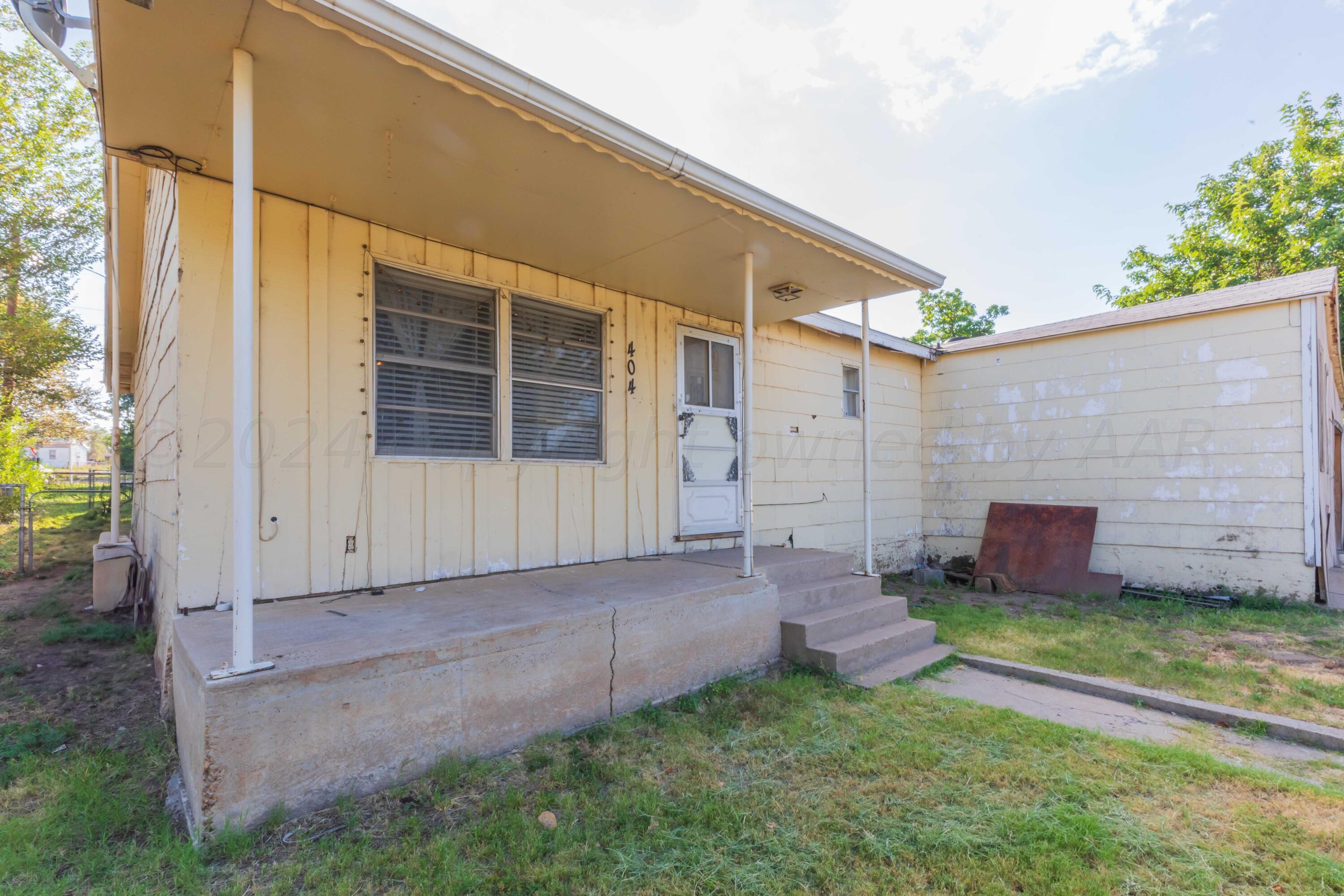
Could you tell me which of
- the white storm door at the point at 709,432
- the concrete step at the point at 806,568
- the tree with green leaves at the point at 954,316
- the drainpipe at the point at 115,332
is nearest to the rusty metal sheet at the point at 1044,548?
the concrete step at the point at 806,568


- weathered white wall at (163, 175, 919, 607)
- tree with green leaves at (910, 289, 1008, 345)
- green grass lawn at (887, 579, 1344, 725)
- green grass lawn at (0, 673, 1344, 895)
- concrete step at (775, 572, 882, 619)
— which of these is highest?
tree with green leaves at (910, 289, 1008, 345)

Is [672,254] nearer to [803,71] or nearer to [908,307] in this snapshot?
[803,71]

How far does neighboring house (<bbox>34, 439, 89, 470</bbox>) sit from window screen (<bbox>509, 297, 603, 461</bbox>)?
39.5 metres

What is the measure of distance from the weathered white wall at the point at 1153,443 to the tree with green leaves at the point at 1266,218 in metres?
9.16

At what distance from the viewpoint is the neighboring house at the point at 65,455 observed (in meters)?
33.8

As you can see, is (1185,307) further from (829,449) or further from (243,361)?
(243,361)

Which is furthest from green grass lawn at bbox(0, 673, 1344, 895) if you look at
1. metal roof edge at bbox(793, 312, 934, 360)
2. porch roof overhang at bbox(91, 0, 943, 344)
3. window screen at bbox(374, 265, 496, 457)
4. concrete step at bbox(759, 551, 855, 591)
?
metal roof edge at bbox(793, 312, 934, 360)

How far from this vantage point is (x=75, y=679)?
345cm

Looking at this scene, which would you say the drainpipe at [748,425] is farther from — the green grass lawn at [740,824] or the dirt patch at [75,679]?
the dirt patch at [75,679]

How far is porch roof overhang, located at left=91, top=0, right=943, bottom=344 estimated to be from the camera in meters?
2.02

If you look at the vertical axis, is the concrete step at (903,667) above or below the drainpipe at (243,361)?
below

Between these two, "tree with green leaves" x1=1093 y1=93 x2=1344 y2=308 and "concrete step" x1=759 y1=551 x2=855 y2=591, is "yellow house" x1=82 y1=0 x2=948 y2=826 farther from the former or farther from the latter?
"tree with green leaves" x1=1093 y1=93 x2=1344 y2=308

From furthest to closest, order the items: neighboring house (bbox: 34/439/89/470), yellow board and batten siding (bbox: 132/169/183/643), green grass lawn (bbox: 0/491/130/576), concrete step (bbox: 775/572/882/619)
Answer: neighboring house (bbox: 34/439/89/470) < green grass lawn (bbox: 0/491/130/576) < concrete step (bbox: 775/572/882/619) < yellow board and batten siding (bbox: 132/169/183/643)

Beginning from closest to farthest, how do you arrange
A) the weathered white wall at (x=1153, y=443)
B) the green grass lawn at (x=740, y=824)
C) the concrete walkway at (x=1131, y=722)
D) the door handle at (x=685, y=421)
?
the green grass lawn at (x=740, y=824), the concrete walkway at (x=1131, y=722), the door handle at (x=685, y=421), the weathered white wall at (x=1153, y=443)
